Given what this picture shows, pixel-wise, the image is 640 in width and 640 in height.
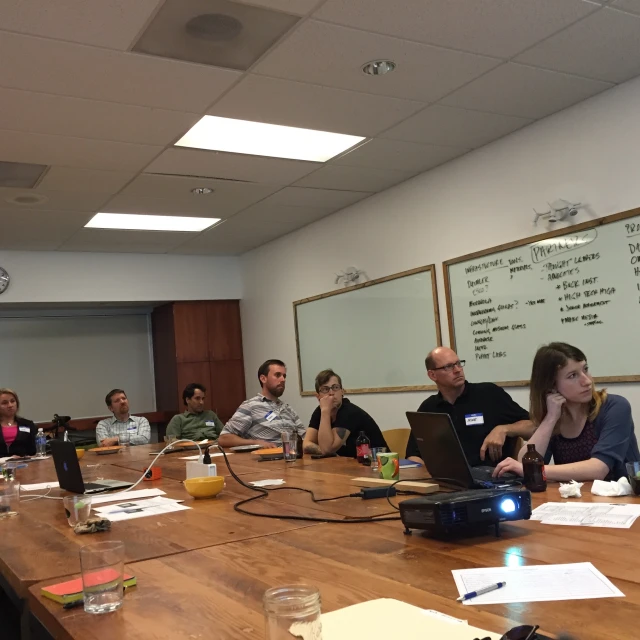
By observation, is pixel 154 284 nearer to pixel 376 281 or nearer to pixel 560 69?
pixel 376 281

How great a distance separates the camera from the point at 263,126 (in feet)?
12.7

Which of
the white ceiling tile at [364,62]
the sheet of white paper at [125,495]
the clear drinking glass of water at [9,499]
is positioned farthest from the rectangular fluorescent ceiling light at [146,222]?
the sheet of white paper at [125,495]

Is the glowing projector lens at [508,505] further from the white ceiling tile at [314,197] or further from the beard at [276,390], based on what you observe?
the white ceiling tile at [314,197]

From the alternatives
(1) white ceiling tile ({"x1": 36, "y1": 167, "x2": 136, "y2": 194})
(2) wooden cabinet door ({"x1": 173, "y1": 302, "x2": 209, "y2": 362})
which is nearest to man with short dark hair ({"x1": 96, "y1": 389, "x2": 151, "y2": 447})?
(2) wooden cabinet door ({"x1": 173, "y1": 302, "x2": 209, "y2": 362})

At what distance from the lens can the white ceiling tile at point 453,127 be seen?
3.84 m

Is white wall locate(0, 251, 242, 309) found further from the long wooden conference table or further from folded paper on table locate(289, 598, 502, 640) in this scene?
folded paper on table locate(289, 598, 502, 640)

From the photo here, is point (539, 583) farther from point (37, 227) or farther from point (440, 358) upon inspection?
point (37, 227)

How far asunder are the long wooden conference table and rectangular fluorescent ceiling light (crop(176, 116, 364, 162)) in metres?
2.38

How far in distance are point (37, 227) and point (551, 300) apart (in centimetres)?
412

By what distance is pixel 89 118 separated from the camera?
3438 mm

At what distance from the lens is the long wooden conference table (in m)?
1.04

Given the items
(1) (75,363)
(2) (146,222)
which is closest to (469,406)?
(2) (146,222)

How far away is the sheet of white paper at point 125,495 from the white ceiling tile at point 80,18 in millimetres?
1820

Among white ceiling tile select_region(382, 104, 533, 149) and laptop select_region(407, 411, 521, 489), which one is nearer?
laptop select_region(407, 411, 521, 489)
